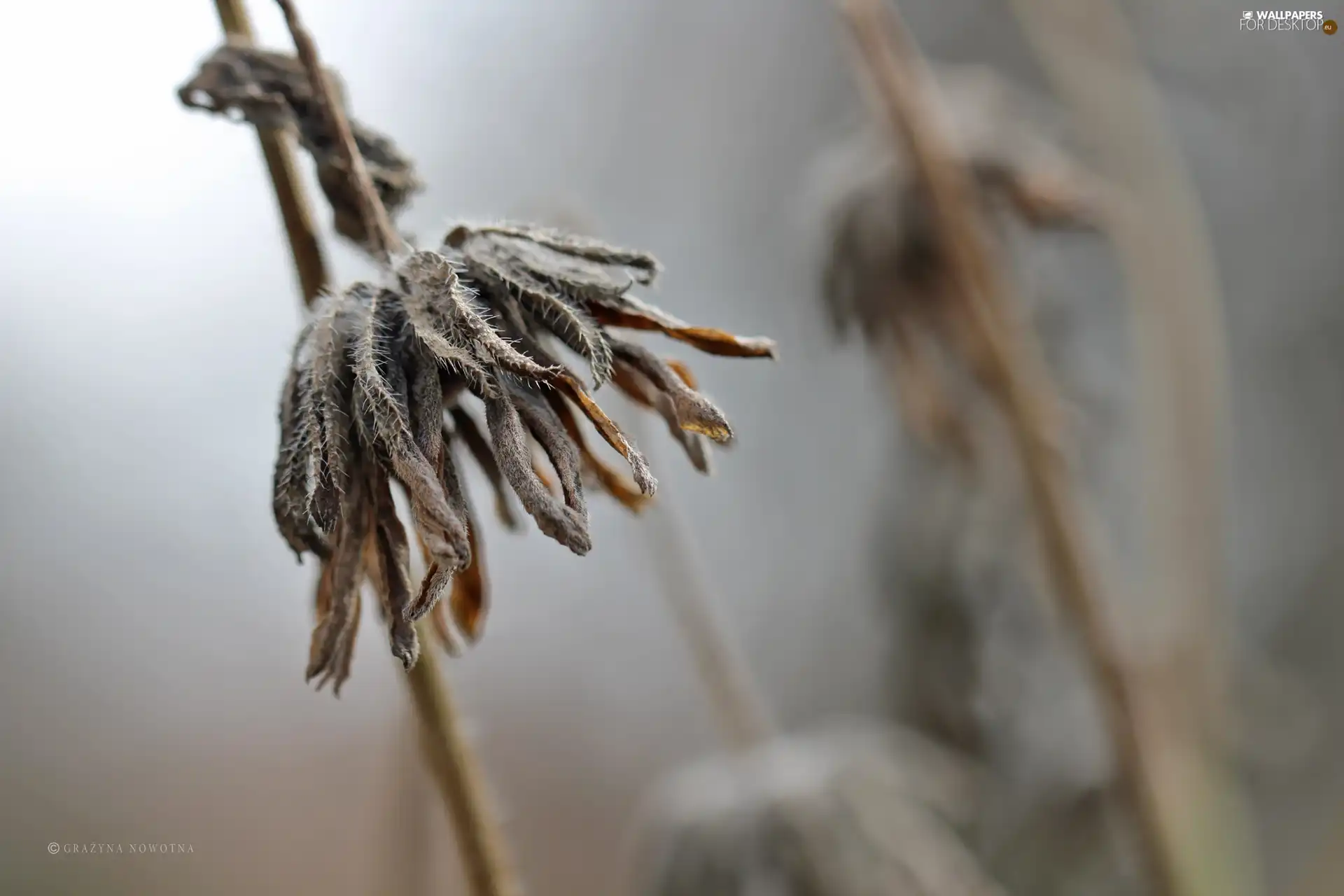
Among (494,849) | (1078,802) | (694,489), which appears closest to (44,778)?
(694,489)

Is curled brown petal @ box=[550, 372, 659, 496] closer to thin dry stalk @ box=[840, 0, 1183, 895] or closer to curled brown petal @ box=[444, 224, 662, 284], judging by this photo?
curled brown petal @ box=[444, 224, 662, 284]

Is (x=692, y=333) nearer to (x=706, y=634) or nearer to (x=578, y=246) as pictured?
(x=578, y=246)

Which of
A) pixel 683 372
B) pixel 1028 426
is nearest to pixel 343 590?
pixel 683 372

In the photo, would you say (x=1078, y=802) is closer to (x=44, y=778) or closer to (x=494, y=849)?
(x=494, y=849)

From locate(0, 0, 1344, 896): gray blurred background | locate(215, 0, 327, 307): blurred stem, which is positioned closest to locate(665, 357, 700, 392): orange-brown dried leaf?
locate(215, 0, 327, 307): blurred stem

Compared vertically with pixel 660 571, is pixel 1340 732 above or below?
below

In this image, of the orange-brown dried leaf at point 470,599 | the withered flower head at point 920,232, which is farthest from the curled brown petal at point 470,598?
the withered flower head at point 920,232
